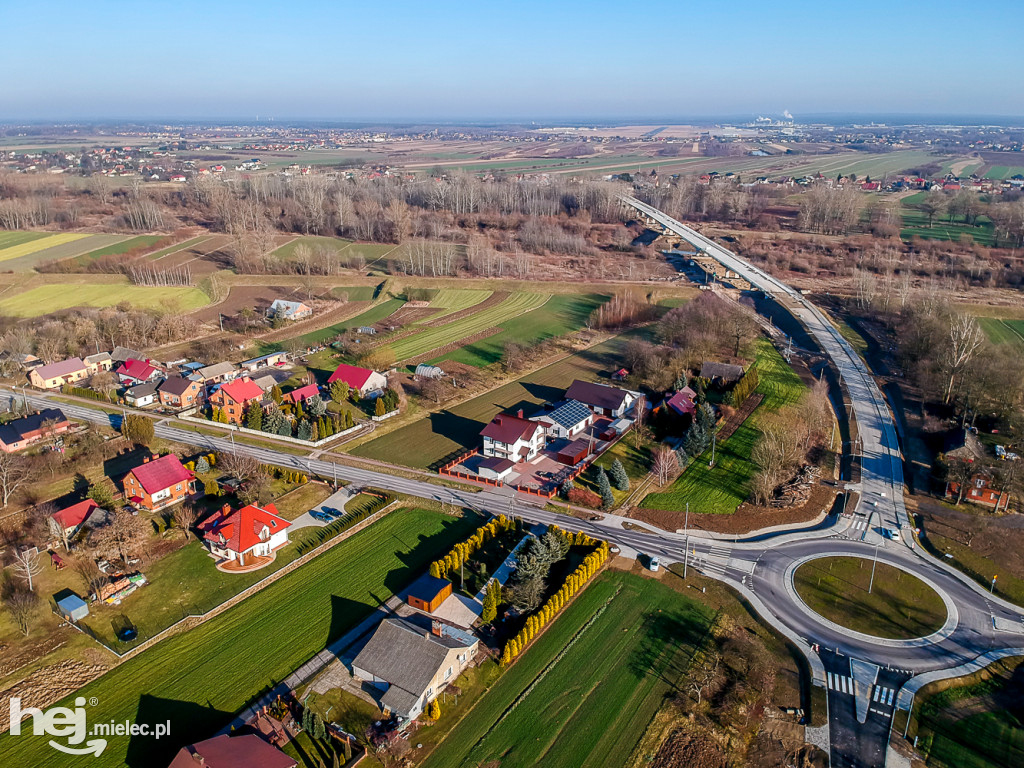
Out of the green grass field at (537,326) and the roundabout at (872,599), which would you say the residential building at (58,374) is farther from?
the roundabout at (872,599)

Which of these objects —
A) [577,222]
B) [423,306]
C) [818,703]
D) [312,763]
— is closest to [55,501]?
[312,763]

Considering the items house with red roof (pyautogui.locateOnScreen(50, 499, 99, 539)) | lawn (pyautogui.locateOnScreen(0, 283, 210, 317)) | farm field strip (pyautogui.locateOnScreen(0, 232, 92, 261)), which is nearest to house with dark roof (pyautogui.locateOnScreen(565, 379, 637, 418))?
house with red roof (pyautogui.locateOnScreen(50, 499, 99, 539))

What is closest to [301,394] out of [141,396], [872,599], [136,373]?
[141,396]

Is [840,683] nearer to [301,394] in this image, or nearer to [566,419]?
[566,419]

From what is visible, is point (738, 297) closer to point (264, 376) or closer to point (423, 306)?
point (423, 306)

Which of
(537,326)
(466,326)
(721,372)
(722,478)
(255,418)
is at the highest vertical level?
(721,372)

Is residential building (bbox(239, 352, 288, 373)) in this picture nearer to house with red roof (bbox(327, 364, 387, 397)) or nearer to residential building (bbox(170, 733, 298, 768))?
house with red roof (bbox(327, 364, 387, 397))
